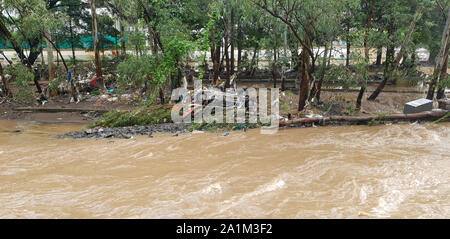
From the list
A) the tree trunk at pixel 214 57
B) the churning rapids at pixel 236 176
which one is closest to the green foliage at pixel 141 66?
the tree trunk at pixel 214 57

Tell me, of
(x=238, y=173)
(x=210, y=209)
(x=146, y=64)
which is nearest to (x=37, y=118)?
(x=146, y=64)

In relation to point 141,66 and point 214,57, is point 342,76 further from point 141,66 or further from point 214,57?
point 141,66

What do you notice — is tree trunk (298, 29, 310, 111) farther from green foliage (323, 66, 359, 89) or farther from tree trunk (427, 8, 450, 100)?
tree trunk (427, 8, 450, 100)

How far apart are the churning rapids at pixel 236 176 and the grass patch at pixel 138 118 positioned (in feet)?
5.42

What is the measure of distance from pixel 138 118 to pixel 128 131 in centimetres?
118

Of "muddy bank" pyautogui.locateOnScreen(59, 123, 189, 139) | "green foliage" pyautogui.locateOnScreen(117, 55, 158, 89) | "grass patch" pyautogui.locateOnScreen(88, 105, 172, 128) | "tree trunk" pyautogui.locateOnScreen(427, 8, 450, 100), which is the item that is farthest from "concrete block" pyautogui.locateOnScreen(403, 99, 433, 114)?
"green foliage" pyautogui.locateOnScreen(117, 55, 158, 89)

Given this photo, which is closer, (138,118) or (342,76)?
(138,118)

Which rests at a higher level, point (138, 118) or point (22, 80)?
point (22, 80)

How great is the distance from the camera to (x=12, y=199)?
4.54m

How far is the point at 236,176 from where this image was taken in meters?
5.34

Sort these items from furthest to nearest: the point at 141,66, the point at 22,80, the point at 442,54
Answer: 1. the point at 22,80
2. the point at 141,66
3. the point at 442,54

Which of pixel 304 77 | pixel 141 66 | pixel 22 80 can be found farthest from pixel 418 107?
pixel 22 80

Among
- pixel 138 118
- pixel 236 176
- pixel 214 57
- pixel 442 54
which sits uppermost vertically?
pixel 214 57

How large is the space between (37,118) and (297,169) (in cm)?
1123
